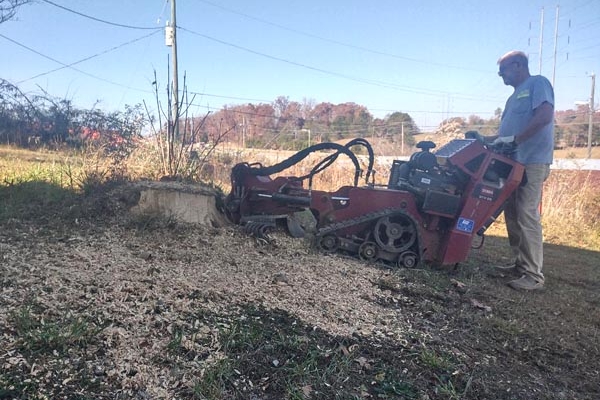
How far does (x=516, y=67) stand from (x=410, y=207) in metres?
1.84

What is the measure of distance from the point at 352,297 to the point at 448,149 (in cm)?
198

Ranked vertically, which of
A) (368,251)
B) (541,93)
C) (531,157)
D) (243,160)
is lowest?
(368,251)

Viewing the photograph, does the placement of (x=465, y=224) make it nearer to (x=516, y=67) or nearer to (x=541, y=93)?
(x=541, y=93)

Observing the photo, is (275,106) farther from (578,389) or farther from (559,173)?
(578,389)

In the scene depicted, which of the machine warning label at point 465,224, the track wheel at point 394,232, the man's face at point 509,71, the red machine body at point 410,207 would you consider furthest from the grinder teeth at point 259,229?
the man's face at point 509,71

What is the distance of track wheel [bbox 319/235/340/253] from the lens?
4.06 m

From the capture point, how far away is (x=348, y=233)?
4129 millimetres

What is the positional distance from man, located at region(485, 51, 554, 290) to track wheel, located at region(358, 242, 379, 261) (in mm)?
1264

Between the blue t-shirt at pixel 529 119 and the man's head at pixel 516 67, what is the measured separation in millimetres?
148

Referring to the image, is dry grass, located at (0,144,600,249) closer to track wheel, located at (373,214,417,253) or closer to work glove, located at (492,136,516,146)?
track wheel, located at (373,214,417,253)

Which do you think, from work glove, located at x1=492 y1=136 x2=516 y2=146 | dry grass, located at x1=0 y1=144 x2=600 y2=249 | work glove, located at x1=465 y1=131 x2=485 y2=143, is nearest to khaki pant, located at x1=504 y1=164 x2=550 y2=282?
work glove, located at x1=492 y1=136 x2=516 y2=146

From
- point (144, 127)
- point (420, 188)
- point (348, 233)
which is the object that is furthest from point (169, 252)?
point (144, 127)

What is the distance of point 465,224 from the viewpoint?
4102 mm

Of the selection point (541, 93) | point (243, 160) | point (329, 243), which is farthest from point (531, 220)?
point (243, 160)
